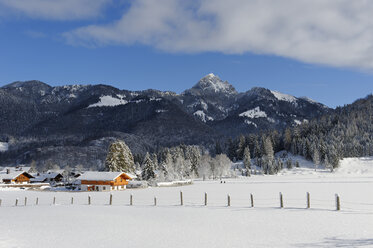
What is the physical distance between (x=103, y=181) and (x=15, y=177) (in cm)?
4746

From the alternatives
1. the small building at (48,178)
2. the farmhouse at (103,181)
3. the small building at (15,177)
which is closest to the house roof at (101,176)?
the farmhouse at (103,181)

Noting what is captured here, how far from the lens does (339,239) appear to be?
51.1 ft

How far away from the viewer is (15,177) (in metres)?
110

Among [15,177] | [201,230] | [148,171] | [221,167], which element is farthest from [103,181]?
[221,167]

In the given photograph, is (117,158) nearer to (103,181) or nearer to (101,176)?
(101,176)

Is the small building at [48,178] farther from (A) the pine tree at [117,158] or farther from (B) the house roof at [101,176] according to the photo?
Answer: (B) the house roof at [101,176]

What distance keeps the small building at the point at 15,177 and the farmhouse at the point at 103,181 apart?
42068 mm

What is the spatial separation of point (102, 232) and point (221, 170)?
12214cm

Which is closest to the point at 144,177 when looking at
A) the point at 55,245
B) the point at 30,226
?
the point at 30,226

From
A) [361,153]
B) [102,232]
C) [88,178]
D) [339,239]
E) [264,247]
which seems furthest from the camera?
[361,153]

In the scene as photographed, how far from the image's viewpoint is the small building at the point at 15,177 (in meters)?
110

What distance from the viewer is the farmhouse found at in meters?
80.6

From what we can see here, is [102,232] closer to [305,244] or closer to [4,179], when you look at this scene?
[305,244]

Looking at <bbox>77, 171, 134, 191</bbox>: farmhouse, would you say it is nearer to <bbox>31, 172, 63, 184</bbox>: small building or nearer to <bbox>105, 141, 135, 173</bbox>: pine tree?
<bbox>105, 141, 135, 173</bbox>: pine tree
